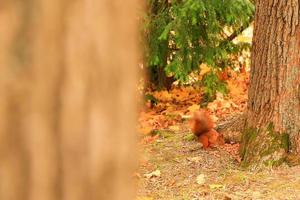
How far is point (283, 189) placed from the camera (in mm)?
5324

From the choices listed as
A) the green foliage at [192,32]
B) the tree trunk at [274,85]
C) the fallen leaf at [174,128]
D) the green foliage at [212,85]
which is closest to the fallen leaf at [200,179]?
the tree trunk at [274,85]

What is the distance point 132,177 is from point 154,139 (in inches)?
263

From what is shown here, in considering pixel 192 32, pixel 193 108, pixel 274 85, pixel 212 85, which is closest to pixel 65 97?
pixel 274 85

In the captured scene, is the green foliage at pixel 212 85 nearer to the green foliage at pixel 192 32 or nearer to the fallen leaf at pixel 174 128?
the green foliage at pixel 192 32

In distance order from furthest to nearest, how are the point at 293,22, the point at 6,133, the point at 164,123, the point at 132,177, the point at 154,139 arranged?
the point at 164,123
the point at 154,139
the point at 293,22
the point at 132,177
the point at 6,133

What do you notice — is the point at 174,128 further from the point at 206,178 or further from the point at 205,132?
the point at 206,178

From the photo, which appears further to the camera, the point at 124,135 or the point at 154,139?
the point at 154,139

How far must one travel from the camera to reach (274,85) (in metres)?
5.79

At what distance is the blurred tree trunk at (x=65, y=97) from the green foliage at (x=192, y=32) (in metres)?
7.15

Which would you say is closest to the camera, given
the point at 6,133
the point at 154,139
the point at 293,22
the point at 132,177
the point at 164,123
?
the point at 6,133

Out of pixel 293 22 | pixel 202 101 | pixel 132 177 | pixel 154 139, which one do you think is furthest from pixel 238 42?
pixel 132 177

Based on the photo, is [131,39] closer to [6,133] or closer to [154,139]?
[6,133]

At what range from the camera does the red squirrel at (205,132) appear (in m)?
6.60

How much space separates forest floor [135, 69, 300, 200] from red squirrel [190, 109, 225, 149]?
7 cm
